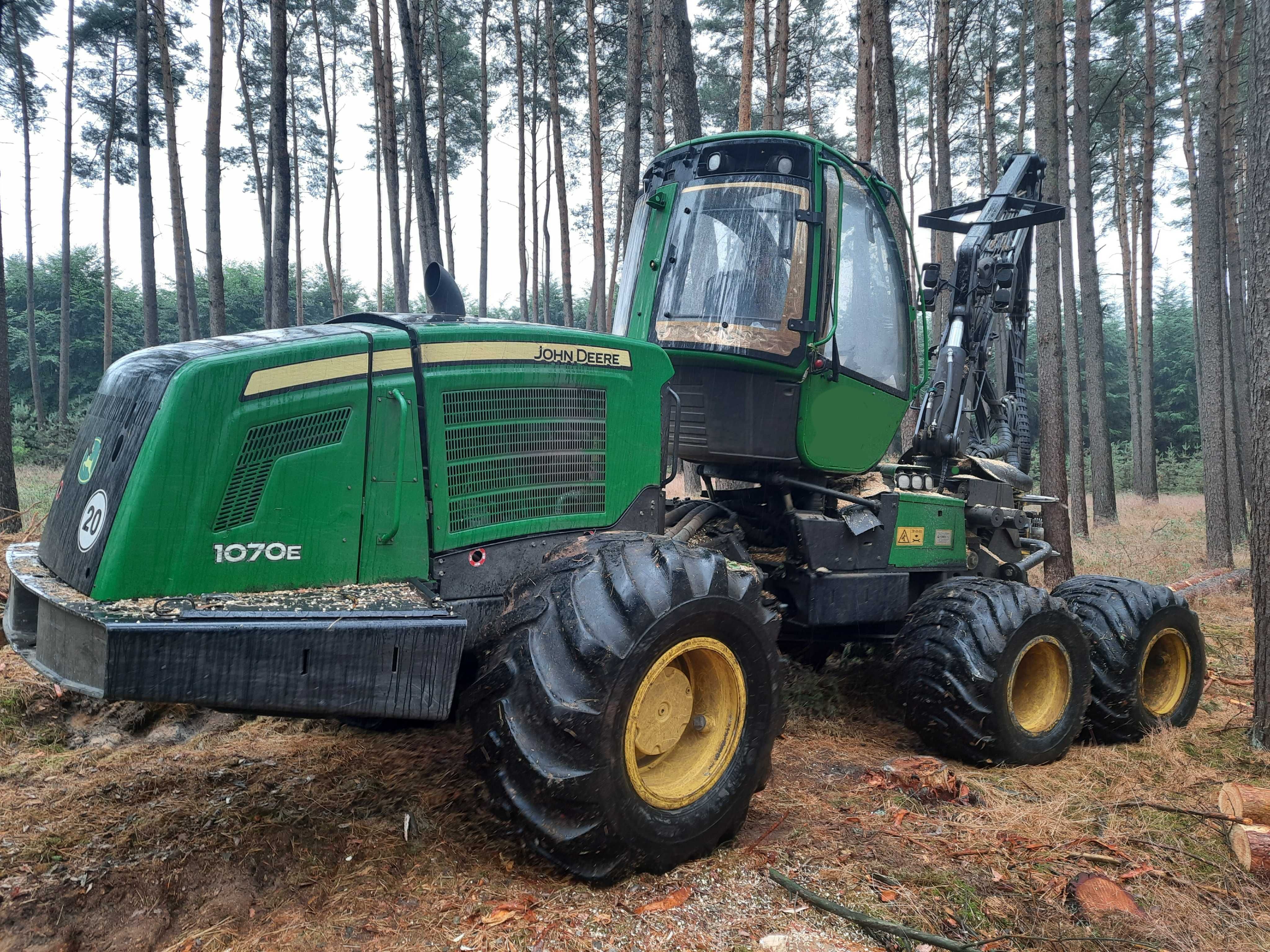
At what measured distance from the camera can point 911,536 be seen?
16.6ft

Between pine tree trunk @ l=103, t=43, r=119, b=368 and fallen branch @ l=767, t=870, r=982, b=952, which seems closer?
fallen branch @ l=767, t=870, r=982, b=952

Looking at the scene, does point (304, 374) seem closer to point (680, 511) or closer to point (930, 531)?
point (680, 511)

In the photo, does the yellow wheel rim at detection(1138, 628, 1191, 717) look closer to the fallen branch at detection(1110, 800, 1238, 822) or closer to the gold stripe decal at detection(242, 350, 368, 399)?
the fallen branch at detection(1110, 800, 1238, 822)

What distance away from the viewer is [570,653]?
9.55 ft

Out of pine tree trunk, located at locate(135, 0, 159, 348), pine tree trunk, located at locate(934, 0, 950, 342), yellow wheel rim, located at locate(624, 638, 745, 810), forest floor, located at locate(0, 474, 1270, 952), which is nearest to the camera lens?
forest floor, located at locate(0, 474, 1270, 952)

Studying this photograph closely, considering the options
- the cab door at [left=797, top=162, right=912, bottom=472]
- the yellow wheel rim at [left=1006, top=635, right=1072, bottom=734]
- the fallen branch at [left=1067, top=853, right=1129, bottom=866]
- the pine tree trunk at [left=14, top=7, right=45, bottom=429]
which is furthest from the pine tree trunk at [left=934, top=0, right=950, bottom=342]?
the pine tree trunk at [left=14, top=7, right=45, bottom=429]

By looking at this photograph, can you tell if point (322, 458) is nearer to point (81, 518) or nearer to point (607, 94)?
point (81, 518)

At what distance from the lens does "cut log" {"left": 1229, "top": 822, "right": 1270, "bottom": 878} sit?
3.26 m

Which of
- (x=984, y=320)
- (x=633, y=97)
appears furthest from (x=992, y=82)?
(x=984, y=320)

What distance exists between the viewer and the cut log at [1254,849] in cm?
326

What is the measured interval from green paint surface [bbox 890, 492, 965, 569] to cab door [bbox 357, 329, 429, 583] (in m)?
2.92

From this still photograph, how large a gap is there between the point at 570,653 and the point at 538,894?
761 millimetres

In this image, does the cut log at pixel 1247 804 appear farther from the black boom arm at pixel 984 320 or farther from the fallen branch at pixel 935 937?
the black boom arm at pixel 984 320

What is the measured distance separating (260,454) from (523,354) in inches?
42.4
